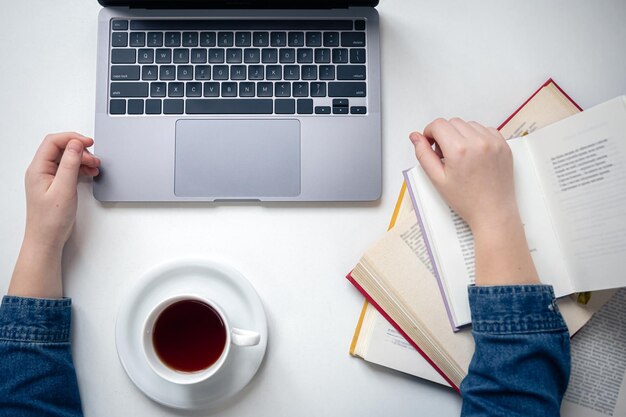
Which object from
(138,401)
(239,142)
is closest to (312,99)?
(239,142)

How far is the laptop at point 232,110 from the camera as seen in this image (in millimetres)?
703

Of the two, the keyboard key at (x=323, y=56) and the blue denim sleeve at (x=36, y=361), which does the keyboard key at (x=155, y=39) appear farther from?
the blue denim sleeve at (x=36, y=361)

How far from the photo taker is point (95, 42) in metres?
0.75

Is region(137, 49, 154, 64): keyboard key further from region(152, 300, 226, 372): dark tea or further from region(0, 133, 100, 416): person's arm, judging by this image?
region(152, 300, 226, 372): dark tea

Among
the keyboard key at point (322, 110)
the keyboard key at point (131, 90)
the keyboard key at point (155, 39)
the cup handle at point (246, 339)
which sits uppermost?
the keyboard key at point (155, 39)

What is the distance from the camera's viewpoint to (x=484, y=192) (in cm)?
64

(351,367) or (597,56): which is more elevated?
(597,56)

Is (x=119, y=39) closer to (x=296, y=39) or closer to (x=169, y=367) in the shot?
(x=296, y=39)

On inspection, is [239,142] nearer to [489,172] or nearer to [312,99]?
[312,99]

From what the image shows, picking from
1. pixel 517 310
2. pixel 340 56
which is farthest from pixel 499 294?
pixel 340 56

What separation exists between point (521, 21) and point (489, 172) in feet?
0.89

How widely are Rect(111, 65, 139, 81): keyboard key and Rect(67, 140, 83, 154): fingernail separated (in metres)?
0.11

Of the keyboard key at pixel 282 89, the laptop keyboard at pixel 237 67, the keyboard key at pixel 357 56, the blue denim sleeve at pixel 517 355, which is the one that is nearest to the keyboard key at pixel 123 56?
the laptop keyboard at pixel 237 67

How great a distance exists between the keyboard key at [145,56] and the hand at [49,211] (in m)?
0.14
